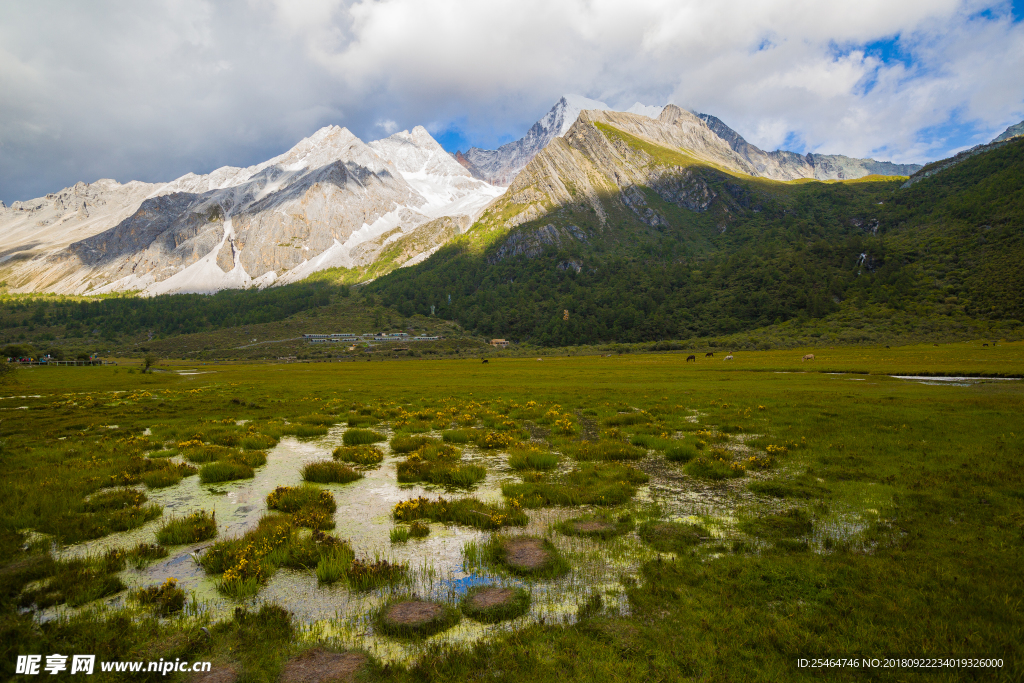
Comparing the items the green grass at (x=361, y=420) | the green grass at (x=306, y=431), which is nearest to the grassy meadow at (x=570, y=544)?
the green grass at (x=306, y=431)

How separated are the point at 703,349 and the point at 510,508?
144 m

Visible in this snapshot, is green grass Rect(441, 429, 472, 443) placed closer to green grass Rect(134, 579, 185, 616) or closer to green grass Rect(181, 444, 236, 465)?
green grass Rect(181, 444, 236, 465)

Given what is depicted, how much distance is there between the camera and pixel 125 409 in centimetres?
3256

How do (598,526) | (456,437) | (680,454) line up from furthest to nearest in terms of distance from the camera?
(456,437)
(680,454)
(598,526)

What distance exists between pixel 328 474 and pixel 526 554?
9452mm

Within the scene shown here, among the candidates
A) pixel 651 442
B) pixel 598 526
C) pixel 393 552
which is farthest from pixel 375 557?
pixel 651 442

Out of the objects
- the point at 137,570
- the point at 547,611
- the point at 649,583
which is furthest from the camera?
the point at 137,570

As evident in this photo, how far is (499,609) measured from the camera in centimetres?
795

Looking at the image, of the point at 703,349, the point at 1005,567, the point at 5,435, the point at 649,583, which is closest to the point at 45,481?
the point at 5,435

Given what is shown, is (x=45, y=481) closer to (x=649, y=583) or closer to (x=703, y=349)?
(x=649, y=583)

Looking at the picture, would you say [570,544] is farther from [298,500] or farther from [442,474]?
[298,500]

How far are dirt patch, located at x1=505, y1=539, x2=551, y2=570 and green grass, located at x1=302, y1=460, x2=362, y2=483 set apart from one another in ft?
27.0

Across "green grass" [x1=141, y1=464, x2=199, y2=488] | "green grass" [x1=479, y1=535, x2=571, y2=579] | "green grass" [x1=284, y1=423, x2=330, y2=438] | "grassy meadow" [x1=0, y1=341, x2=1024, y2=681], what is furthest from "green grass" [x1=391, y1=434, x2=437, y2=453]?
"green grass" [x1=479, y1=535, x2=571, y2=579]

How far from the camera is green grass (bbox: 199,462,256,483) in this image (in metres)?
16.0
